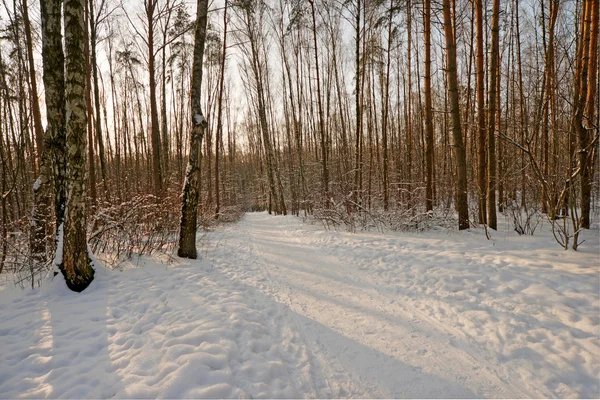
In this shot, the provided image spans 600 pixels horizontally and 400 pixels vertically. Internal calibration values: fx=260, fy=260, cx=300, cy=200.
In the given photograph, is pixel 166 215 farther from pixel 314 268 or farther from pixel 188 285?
pixel 314 268

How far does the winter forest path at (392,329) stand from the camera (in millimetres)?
2398

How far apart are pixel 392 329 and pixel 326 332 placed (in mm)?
843

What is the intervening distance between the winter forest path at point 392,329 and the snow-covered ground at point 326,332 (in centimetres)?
2

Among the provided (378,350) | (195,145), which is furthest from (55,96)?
(378,350)

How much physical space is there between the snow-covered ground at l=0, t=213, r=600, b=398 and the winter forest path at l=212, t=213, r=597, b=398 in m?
0.02

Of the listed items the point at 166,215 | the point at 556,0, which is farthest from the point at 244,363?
the point at 556,0

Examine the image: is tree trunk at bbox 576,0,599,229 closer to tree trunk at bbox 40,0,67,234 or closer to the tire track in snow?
the tire track in snow

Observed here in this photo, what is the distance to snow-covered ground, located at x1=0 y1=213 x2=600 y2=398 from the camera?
7.73ft

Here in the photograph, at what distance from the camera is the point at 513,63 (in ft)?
43.0

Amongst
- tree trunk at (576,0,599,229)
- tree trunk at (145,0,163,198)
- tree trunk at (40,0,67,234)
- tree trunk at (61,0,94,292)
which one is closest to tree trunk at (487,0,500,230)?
tree trunk at (576,0,599,229)

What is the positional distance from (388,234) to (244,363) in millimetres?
6151

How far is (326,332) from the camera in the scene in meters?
3.31

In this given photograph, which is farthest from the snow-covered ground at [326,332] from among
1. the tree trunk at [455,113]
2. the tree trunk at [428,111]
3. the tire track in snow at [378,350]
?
the tree trunk at [428,111]

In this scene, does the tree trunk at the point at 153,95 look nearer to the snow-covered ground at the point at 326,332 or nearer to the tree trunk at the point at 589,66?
the snow-covered ground at the point at 326,332
